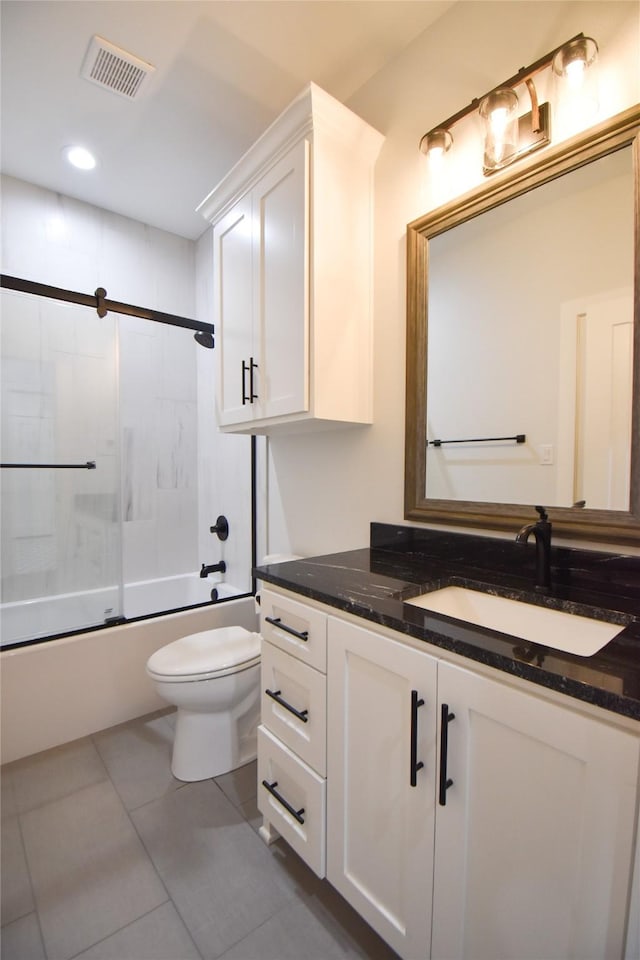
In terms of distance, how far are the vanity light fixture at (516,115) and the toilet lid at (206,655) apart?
1.85m

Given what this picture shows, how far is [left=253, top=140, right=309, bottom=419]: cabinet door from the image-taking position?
1.45m

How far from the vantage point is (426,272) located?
4.83ft

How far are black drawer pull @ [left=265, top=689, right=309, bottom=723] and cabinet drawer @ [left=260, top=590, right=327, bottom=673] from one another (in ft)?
0.49

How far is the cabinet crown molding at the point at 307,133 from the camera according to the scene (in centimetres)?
138

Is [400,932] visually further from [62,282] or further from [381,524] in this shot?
[62,282]

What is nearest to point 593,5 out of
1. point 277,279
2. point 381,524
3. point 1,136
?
point 277,279

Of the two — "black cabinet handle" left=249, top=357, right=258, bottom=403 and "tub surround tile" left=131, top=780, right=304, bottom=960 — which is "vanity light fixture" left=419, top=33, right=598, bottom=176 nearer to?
"black cabinet handle" left=249, top=357, right=258, bottom=403

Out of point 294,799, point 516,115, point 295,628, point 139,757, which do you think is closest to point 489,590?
point 295,628

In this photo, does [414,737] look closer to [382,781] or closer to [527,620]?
[382,781]

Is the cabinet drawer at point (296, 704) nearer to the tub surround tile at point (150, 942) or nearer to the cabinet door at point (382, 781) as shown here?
the cabinet door at point (382, 781)

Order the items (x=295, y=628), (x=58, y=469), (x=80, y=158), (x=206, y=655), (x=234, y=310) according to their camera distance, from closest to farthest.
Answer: (x=295, y=628) < (x=206, y=655) < (x=234, y=310) < (x=80, y=158) < (x=58, y=469)

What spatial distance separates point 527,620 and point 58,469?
247 centimetres

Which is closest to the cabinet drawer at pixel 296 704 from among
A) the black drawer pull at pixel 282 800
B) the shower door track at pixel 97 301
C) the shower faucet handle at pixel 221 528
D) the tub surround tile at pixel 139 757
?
the black drawer pull at pixel 282 800

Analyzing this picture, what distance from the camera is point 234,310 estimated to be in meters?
1.83
